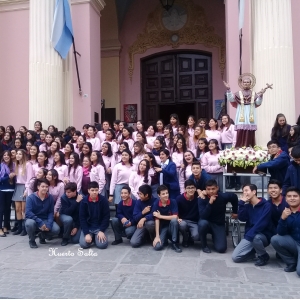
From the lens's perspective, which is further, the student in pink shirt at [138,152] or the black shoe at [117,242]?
the student in pink shirt at [138,152]

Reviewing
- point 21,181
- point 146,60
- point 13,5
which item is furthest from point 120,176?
point 146,60

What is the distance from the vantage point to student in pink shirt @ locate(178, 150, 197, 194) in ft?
22.0

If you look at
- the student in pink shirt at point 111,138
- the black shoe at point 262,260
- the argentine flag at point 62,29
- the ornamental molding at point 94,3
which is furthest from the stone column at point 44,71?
the black shoe at point 262,260

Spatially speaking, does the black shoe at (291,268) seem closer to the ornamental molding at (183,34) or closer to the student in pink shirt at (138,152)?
the student in pink shirt at (138,152)

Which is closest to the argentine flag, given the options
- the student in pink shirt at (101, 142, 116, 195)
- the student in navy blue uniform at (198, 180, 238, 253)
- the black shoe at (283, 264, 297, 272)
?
the student in pink shirt at (101, 142, 116, 195)

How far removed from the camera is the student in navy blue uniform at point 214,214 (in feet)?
18.1

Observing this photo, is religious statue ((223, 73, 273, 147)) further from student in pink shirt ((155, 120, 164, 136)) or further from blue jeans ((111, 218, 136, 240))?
blue jeans ((111, 218, 136, 240))

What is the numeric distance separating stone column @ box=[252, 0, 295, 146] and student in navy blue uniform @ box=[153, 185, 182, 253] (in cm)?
397

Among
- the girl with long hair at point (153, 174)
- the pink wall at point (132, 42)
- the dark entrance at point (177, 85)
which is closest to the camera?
the girl with long hair at point (153, 174)

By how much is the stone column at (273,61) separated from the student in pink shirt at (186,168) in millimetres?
2918

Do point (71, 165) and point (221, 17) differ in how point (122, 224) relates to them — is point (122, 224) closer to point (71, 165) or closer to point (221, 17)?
point (71, 165)

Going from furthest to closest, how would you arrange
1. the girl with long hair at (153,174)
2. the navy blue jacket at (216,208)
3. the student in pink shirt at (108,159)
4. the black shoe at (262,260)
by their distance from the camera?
the student in pink shirt at (108,159) → the girl with long hair at (153,174) → the navy blue jacket at (216,208) → the black shoe at (262,260)

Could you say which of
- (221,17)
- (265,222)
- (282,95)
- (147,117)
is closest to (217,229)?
(265,222)

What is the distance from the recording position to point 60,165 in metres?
7.04
